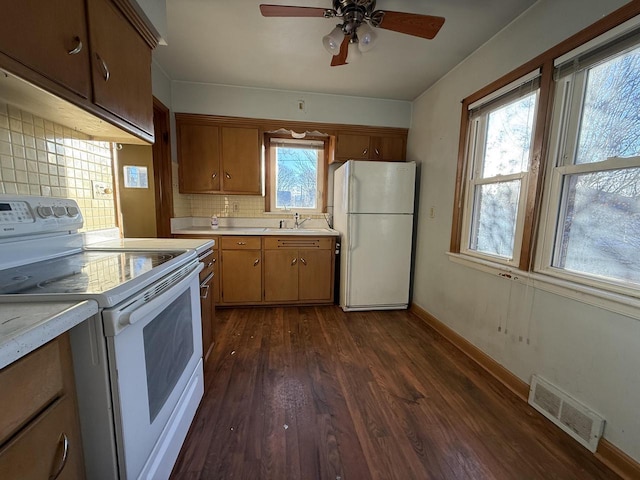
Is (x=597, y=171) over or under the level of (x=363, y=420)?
over

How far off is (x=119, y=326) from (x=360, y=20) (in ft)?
6.06

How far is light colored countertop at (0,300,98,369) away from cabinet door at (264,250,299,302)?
7.39 feet

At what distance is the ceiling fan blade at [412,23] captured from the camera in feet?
4.62

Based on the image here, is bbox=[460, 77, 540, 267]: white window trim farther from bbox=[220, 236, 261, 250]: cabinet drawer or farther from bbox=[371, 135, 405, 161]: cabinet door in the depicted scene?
bbox=[220, 236, 261, 250]: cabinet drawer

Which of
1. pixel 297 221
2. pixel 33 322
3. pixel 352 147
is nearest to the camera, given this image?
pixel 33 322

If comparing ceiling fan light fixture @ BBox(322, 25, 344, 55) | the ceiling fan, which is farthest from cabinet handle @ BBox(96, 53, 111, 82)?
ceiling fan light fixture @ BBox(322, 25, 344, 55)

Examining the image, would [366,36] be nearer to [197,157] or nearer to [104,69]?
[104,69]

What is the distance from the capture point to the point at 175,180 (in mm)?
2898

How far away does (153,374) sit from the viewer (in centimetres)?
98

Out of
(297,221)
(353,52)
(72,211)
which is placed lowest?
(297,221)

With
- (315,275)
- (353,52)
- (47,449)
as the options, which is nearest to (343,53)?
(353,52)

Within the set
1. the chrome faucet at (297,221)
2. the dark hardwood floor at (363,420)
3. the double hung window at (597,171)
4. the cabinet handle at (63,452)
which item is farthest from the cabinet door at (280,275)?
the cabinet handle at (63,452)

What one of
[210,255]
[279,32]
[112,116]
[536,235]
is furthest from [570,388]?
[279,32]

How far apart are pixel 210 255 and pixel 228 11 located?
5.35 ft
